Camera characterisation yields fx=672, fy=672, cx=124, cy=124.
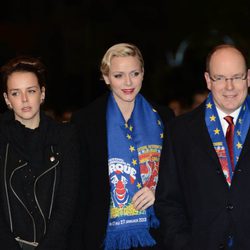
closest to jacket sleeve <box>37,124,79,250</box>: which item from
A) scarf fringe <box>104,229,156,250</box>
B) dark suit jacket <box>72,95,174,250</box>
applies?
dark suit jacket <box>72,95,174,250</box>

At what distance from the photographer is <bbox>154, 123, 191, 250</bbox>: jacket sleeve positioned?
4.48m

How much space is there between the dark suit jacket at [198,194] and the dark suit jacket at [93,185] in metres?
0.62

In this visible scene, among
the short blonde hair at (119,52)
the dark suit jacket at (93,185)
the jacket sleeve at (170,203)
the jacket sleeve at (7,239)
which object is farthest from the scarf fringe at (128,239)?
the short blonde hair at (119,52)

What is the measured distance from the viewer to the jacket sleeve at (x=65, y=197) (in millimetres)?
4727

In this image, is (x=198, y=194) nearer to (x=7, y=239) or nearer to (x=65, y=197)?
(x=65, y=197)

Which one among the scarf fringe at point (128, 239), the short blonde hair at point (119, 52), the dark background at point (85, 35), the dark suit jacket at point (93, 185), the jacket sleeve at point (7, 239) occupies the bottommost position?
the scarf fringe at point (128, 239)

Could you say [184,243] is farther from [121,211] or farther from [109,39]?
[109,39]

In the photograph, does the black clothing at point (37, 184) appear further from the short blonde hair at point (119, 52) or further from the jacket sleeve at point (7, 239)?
the short blonde hair at point (119, 52)

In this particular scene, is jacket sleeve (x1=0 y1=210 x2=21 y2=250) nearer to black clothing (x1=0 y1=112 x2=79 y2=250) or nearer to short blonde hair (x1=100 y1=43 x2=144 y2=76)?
black clothing (x1=0 y1=112 x2=79 y2=250)

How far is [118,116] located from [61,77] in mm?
28030

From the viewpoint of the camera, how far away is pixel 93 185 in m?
5.12

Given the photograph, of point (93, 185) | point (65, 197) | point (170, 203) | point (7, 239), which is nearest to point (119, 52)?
point (93, 185)

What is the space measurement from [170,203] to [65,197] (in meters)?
0.78

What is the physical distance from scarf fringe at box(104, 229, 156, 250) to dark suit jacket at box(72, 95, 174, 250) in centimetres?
8
